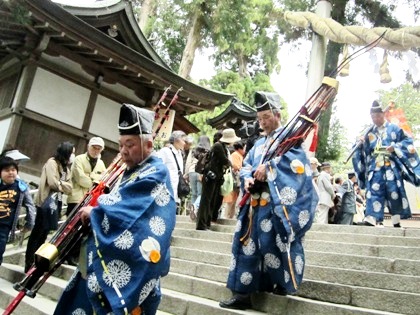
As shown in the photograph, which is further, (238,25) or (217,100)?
(238,25)

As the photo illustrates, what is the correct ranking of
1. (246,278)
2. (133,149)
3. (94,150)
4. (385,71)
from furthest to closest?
(385,71) < (94,150) < (246,278) < (133,149)

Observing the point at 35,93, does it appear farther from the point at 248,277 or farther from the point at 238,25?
the point at 238,25

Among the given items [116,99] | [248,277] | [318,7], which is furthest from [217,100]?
[248,277]

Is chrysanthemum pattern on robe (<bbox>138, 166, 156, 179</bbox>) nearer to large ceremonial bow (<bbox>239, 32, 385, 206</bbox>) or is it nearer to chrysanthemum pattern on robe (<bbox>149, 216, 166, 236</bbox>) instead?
chrysanthemum pattern on robe (<bbox>149, 216, 166, 236</bbox>)

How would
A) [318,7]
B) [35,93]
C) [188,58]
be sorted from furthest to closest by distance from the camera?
[188,58]
[318,7]
[35,93]

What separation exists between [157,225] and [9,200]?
3.99 metres

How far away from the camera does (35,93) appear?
9484mm

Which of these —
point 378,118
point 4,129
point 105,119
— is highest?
point 105,119

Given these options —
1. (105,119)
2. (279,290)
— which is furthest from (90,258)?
(105,119)

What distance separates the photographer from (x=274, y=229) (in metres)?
3.51

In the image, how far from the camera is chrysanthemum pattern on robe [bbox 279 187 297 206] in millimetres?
3434

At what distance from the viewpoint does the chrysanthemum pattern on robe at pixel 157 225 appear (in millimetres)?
2266

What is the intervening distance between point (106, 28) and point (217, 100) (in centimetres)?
359

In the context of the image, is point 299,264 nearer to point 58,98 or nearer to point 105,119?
point 58,98
